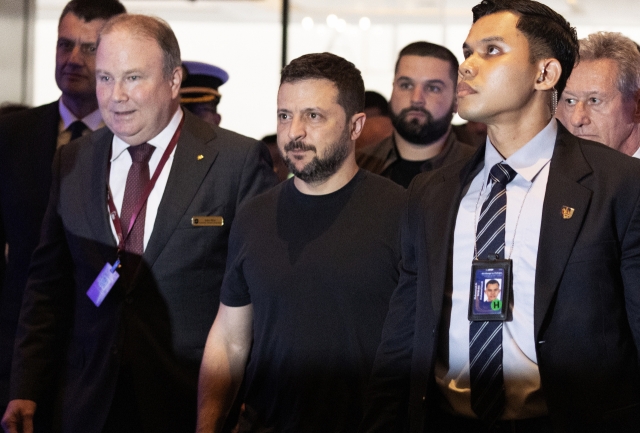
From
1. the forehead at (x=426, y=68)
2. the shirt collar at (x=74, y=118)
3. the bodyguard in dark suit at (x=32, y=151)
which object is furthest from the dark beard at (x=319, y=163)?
the forehead at (x=426, y=68)

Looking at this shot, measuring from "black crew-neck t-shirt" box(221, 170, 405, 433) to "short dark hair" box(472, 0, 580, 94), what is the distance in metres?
0.70

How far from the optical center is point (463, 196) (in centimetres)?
255

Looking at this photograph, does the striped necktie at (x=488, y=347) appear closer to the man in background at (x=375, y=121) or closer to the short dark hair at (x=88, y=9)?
the short dark hair at (x=88, y=9)

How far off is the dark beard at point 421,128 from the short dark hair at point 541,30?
1.75m

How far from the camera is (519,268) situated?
2340 mm

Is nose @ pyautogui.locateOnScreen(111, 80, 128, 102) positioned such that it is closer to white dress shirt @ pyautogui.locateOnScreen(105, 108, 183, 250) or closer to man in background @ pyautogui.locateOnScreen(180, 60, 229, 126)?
white dress shirt @ pyautogui.locateOnScreen(105, 108, 183, 250)

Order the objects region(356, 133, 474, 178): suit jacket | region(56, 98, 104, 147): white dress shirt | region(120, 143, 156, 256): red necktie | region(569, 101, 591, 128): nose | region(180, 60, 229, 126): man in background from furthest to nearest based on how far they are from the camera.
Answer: region(180, 60, 229, 126): man in background → region(356, 133, 474, 178): suit jacket → region(56, 98, 104, 147): white dress shirt → region(569, 101, 591, 128): nose → region(120, 143, 156, 256): red necktie

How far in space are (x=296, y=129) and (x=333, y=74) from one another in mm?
250

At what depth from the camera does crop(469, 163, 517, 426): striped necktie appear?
2.31m

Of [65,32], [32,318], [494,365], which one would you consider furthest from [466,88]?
[65,32]

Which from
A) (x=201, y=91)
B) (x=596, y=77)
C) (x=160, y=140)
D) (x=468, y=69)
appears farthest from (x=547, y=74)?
(x=201, y=91)

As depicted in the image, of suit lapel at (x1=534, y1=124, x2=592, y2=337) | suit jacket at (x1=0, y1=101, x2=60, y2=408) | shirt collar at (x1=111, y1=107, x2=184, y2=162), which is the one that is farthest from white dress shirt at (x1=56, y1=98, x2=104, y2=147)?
suit lapel at (x1=534, y1=124, x2=592, y2=337)

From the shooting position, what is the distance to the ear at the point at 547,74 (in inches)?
99.4

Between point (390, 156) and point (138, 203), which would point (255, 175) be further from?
point (390, 156)
